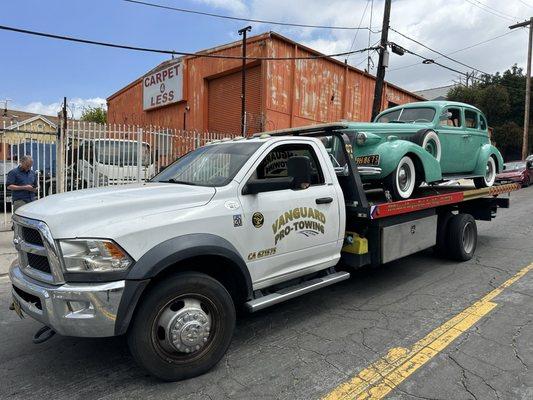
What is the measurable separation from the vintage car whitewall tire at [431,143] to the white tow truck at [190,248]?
2402mm

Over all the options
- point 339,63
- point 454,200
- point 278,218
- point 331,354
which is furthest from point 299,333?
point 339,63

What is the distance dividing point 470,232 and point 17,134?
9.65 meters

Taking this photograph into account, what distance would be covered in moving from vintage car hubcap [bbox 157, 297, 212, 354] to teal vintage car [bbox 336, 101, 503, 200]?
3300mm

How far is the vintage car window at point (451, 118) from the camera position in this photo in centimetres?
775

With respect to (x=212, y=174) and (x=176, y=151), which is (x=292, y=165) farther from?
(x=176, y=151)

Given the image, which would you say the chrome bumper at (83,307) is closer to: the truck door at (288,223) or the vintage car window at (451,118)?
the truck door at (288,223)

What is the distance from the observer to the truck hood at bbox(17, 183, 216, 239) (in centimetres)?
298

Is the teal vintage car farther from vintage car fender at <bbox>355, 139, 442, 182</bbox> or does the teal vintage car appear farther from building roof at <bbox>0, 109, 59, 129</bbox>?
building roof at <bbox>0, 109, 59, 129</bbox>

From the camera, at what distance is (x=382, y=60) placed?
15.4 metres

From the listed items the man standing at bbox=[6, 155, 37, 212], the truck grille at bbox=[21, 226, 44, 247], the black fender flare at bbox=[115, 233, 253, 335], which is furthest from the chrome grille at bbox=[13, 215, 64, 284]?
the man standing at bbox=[6, 155, 37, 212]

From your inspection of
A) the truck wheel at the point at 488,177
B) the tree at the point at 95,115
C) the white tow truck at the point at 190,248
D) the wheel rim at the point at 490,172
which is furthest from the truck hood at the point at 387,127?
the tree at the point at 95,115

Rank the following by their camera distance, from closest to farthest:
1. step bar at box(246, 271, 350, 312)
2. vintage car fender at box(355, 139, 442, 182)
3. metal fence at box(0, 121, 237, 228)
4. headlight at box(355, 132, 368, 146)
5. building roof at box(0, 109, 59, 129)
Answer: step bar at box(246, 271, 350, 312) → vintage car fender at box(355, 139, 442, 182) → headlight at box(355, 132, 368, 146) → metal fence at box(0, 121, 237, 228) → building roof at box(0, 109, 59, 129)

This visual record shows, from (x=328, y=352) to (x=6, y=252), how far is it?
21.7ft

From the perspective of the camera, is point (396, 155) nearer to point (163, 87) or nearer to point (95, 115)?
point (163, 87)
